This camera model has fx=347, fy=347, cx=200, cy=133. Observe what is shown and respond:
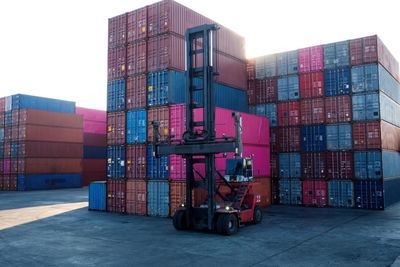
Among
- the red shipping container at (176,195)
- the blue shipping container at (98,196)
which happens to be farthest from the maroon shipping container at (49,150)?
the red shipping container at (176,195)

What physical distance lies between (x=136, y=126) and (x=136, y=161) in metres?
2.13

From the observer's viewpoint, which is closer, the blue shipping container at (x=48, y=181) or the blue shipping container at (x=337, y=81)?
the blue shipping container at (x=337, y=81)

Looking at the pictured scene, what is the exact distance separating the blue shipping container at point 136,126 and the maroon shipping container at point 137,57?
102 inches

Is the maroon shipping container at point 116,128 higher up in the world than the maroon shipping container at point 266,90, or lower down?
lower down

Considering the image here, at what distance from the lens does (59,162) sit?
44812 mm

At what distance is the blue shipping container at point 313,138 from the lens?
78.7ft

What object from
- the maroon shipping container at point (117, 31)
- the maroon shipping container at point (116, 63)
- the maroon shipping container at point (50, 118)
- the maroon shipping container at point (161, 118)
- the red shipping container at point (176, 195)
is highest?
the maroon shipping container at point (117, 31)

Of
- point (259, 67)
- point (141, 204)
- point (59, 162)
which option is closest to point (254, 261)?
point (141, 204)

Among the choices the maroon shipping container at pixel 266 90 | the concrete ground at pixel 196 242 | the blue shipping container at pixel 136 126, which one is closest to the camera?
the concrete ground at pixel 196 242

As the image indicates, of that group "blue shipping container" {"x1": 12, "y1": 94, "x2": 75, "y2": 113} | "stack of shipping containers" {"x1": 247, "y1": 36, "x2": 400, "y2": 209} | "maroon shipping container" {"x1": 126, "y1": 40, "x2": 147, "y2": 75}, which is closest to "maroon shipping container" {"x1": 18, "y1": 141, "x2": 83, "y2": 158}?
"blue shipping container" {"x1": 12, "y1": 94, "x2": 75, "y2": 113}

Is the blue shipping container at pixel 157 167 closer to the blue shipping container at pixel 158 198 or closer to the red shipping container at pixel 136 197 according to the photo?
the blue shipping container at pixel 158 198

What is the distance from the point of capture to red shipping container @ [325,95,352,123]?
76.0 ft

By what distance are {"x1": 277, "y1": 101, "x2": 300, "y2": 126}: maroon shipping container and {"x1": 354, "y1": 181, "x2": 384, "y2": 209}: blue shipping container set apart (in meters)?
5.96

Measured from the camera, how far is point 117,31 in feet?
74.8
